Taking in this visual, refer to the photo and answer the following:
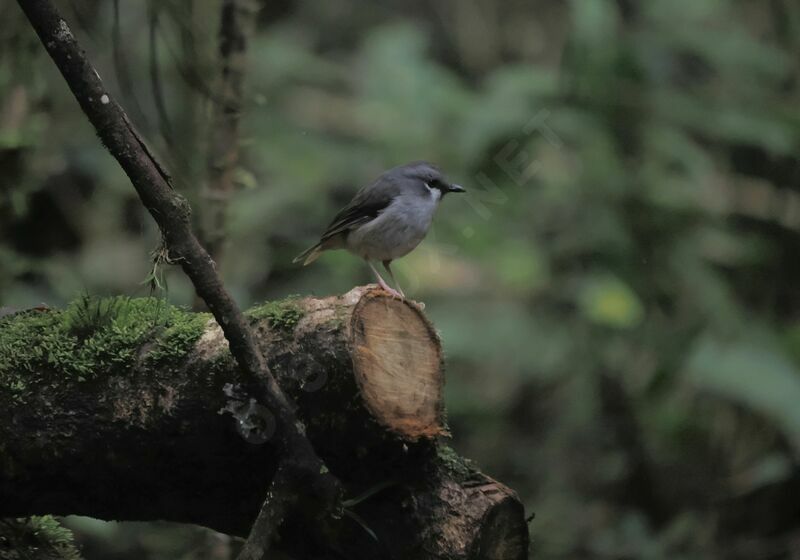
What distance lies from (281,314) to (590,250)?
484 cm

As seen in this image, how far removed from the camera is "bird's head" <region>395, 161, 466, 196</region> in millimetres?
4734

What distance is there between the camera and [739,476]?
25.6 feet

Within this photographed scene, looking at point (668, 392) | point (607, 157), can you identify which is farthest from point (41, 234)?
point (668, 392)

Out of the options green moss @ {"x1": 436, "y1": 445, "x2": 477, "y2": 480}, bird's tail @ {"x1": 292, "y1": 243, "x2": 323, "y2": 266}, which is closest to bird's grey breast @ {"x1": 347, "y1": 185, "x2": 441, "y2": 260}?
bird's tail @ {"x1": 292, "y1": 243, "x2": 323, "y2": 266}

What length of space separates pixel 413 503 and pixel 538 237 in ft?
17.0

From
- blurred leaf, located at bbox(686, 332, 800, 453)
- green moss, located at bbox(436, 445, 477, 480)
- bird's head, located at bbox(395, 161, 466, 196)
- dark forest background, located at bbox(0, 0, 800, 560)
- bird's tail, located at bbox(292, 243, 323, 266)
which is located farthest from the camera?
dark forest background, located at bbox(0, 0, 800, 560)

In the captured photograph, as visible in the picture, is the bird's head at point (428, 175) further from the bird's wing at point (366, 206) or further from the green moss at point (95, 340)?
the green moss at point (95, 340)

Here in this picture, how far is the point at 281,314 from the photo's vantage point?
297 centimetres

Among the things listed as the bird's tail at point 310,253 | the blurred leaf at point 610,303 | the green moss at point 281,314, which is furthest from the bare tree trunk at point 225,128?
the blurred leaf at point 610,303

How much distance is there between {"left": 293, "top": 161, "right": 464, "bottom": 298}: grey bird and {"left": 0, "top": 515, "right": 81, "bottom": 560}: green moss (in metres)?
1.74

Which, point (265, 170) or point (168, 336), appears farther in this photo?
point (265, 170)

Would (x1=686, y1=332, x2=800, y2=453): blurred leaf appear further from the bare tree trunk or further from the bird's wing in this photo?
the bare tree trunk

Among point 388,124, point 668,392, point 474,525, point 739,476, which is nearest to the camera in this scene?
point 474,525

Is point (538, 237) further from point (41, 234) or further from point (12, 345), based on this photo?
point (12, 345)
